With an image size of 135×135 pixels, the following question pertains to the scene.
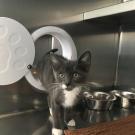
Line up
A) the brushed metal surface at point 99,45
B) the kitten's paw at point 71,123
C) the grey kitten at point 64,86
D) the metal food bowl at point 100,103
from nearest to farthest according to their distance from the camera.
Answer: the kitten's paw at point 71,123 < the grey kitten at point 64,86 < the metal food bowl at point 100,103 < the brushed metal surface at point 99,45

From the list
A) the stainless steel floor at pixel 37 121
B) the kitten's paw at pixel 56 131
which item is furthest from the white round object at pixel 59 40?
the kitten's paw at pixel 56 131

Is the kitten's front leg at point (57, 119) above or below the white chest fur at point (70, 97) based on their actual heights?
below

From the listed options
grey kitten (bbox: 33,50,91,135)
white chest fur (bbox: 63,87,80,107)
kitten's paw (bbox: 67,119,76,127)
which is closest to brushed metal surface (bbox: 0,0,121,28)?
grey kitten (bbox: 33,50,91,135)

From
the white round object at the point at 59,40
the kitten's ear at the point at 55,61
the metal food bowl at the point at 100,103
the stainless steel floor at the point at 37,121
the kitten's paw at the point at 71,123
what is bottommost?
the stainless steel floor at the point at 37,121

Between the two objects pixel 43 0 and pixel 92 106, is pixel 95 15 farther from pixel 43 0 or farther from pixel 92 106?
pixel 92 106

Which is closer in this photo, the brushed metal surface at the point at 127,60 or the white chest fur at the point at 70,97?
the white chest fur at the point at 70,97

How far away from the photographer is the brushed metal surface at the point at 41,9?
3.02 feet

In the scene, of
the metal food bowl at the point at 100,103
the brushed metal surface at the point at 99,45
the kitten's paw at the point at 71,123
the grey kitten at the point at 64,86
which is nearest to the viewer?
the kitten's paw at the point at 71,123

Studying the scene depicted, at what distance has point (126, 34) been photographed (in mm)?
1261

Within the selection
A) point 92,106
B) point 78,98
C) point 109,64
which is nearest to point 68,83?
point 78,98

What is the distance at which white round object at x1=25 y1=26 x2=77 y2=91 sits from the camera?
97cm

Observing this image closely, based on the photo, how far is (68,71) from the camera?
2.73 feet

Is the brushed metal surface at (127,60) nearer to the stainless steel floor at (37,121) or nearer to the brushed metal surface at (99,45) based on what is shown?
the brushed metal surface at (99,45)

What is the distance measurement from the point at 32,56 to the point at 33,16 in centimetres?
19
